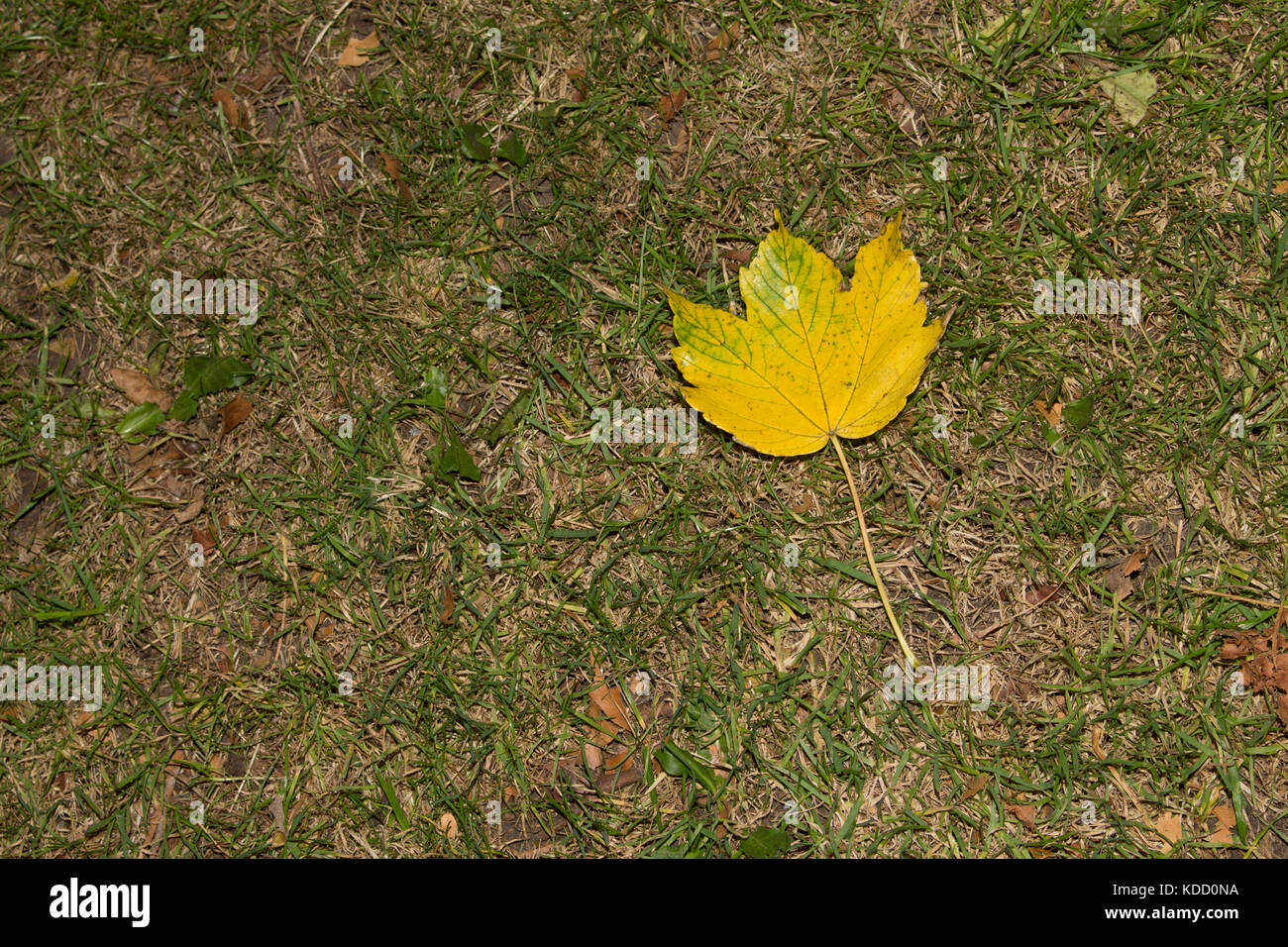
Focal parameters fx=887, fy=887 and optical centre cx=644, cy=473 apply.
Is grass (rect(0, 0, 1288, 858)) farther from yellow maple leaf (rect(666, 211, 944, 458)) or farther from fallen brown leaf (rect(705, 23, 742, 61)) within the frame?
yellow maple leaf (rect(666, 211, 944, 458))

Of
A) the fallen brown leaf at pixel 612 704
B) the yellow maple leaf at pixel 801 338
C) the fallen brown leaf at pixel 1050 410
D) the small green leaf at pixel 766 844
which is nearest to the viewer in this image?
the yellow maple leaf at pixel 801 338

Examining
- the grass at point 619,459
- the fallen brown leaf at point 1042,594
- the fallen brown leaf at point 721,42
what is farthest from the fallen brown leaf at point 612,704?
the fallen brown leaf at point 721,42

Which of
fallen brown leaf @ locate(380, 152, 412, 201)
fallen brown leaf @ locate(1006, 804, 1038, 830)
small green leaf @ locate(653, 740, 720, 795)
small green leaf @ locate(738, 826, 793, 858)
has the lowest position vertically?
small green leaf @ locate(738, 826, 793, 858)

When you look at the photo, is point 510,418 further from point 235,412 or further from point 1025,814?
point 1025,814

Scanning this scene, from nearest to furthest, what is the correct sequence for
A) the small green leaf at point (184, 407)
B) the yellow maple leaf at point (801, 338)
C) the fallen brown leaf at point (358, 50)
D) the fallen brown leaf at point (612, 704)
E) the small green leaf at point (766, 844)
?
the yellow maple leaf at point (801, 338) < the small green leaf at point (766, 844) < the fallen brown leaf at point (612, 704) < the small green leaf at point (184, 407) < the fallen brown leaf at point (358, 50)

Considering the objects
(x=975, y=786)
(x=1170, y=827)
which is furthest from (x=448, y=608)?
(x=1170, y=827)

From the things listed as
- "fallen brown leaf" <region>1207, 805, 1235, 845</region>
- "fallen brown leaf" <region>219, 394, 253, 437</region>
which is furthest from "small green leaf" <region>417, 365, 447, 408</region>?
"fallen brown leaf" <region>1207, 805, 1235, 845</region>

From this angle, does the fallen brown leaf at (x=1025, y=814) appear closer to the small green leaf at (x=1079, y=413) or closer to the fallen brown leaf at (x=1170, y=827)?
the fallen brown leaf at (x=1170, y=827)
